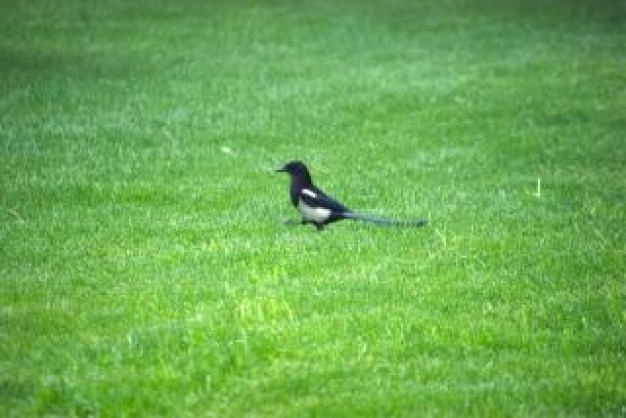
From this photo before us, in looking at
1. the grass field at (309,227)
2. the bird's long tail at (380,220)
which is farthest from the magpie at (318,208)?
Answer: the grass field at (309,227)

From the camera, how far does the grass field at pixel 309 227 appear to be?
22.4 ft

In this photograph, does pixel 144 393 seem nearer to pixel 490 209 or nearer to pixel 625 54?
pixel 490 209

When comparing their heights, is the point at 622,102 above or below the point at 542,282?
above

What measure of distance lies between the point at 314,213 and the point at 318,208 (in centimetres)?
7

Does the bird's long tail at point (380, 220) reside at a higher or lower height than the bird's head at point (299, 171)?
lower

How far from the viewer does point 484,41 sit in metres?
20.2

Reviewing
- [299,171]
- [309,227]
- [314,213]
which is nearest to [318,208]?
[314,213]

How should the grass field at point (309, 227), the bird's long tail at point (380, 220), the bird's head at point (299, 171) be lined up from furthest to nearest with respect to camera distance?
the bird's head at point (299, 171) → the bird's long tail at point (380, 220) → the grass field at point (309, 227)

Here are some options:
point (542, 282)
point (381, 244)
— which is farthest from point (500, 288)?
point (381, 244)

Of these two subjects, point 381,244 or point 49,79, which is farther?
point 49,79

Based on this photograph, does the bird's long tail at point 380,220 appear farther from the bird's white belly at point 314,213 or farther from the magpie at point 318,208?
the bird's white belly at point 314,213

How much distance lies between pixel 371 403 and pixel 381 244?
319cm

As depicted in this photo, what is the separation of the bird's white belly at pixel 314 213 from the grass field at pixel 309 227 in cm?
16

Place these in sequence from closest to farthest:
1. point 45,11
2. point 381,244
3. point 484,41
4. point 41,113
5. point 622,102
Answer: point 381,244
point 41,113
point 622,102
point 484,41
point 45,11
